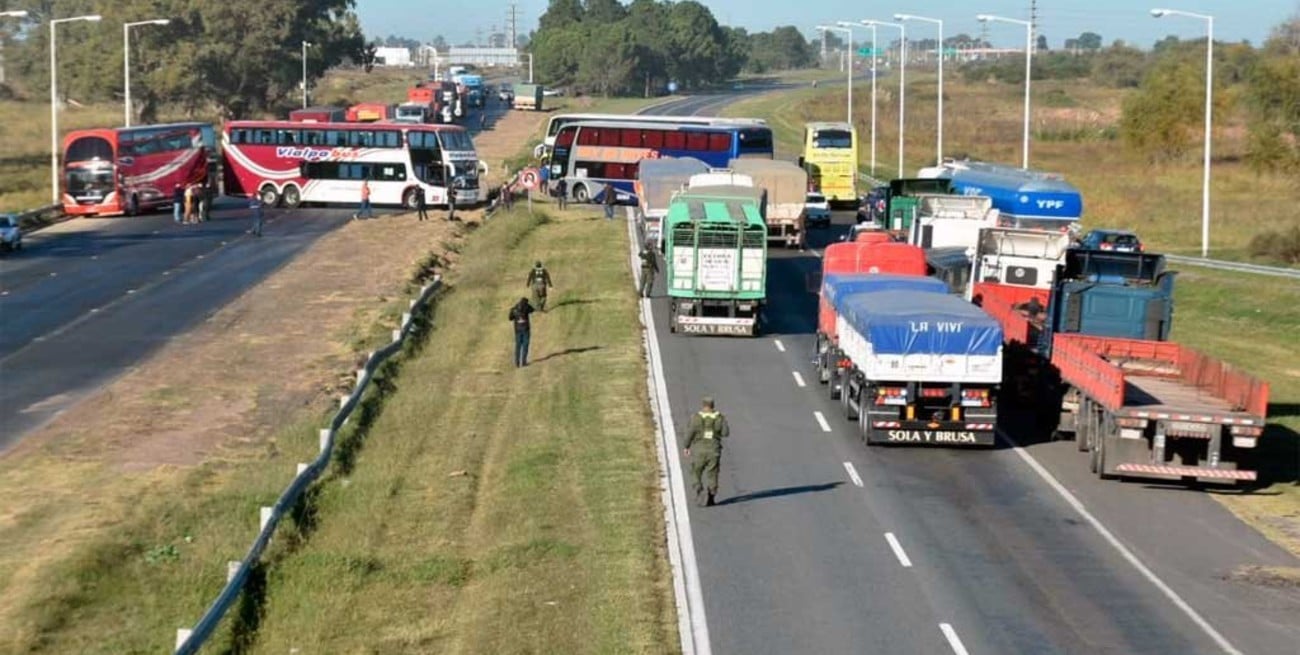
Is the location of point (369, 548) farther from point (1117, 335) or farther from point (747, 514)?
point (1117, 335)

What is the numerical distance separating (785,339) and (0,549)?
74.8ft

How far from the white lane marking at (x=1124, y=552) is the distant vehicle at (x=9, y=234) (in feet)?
129

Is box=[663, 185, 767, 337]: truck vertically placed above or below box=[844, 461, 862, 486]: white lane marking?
above

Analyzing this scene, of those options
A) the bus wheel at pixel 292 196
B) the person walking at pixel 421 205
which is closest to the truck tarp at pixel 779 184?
the person walking at pixel 421 205

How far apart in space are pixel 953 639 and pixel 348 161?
59.6 metres

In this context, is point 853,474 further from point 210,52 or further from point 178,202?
point 210,52

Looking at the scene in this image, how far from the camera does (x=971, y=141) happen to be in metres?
128

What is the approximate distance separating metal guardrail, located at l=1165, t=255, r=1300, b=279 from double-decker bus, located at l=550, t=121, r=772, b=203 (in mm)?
21856

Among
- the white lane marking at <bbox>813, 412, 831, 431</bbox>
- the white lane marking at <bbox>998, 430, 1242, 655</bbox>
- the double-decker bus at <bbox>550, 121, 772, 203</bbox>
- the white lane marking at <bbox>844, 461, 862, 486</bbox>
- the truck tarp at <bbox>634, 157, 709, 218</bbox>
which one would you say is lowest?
the white lane marking at <bbox>998, 430, 1242, 655</bbox>

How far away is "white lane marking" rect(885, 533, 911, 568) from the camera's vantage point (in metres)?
23.8

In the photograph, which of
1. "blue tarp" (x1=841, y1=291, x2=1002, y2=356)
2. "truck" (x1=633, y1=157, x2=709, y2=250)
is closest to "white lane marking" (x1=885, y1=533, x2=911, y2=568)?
"blue tarp" (x1=841, y1=291, x2=1002, y2=356)

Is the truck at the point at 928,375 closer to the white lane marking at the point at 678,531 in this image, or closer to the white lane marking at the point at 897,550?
the white lane marking at the point at 678,531

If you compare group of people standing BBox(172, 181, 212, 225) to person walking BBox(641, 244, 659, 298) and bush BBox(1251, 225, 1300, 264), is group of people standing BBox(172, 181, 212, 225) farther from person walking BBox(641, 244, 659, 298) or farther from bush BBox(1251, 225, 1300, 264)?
bush BBox(1251, 225, 1300, 264)

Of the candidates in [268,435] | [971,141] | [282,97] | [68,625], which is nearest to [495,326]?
[268,435]
